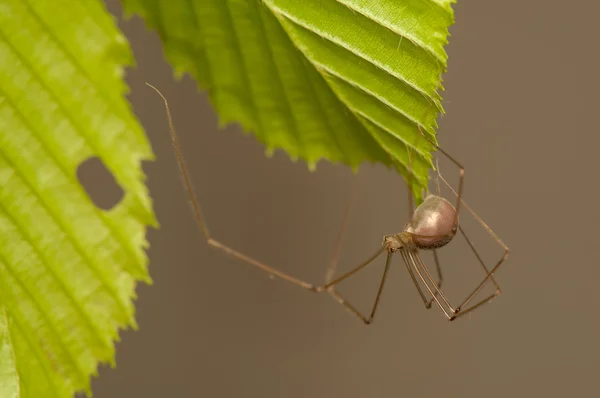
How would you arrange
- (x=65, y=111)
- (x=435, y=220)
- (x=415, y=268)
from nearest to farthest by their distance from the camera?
(x=65, y=111) < (x=435, y=220) < (x=415, y=268)

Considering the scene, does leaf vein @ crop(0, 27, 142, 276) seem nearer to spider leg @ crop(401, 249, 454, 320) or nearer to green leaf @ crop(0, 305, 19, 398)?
green leaf @ crop(0, 305, 19, 398)

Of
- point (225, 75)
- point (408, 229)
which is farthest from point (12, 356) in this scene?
point (408, 229)

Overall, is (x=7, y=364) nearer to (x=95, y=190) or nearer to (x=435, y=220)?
(x=95, y=190)

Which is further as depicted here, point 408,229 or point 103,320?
point 408,229

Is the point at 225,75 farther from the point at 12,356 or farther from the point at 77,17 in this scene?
the point at 12,356

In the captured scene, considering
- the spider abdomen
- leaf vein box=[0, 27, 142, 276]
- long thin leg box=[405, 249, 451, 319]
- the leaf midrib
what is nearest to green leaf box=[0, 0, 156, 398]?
leaf vein box=[0, 27, 142, 276]

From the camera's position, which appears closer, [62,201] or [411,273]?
[62,201]

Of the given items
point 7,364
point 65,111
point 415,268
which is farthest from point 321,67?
point 415,268
